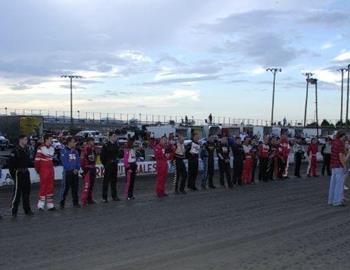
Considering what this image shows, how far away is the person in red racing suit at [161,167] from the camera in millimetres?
16703

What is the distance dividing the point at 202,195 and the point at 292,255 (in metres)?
8.72

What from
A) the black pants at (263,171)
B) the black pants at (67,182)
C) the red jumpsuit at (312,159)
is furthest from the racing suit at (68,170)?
the red jumpsuit at (312,159)

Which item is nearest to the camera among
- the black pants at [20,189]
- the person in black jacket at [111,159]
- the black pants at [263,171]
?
the black pants at [20,189]

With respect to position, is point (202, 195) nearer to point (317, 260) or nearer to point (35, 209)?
point (35, 209)

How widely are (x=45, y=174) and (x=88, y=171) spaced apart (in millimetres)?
1584

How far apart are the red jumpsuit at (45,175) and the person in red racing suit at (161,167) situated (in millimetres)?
4031

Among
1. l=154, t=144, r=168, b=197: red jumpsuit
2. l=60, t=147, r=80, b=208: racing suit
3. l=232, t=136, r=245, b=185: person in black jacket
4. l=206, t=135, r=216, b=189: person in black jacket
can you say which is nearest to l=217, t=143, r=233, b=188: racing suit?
l=206, t=135, r=216, b=189: person in black jacket

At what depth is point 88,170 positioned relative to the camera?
14.9 meters

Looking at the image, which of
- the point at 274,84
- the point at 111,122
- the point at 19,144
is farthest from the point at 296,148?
the point at 111,122

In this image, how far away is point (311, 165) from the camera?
25250 millimetres

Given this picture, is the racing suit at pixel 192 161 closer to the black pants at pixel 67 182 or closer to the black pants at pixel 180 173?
the black pants at pixel 180 173

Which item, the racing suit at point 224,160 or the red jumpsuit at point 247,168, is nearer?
the racing suit at point 224,160

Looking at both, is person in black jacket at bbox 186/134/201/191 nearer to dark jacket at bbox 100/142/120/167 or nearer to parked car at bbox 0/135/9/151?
dark jacket at bbox 100/142/120/167

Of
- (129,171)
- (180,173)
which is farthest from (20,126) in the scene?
(129,171)
